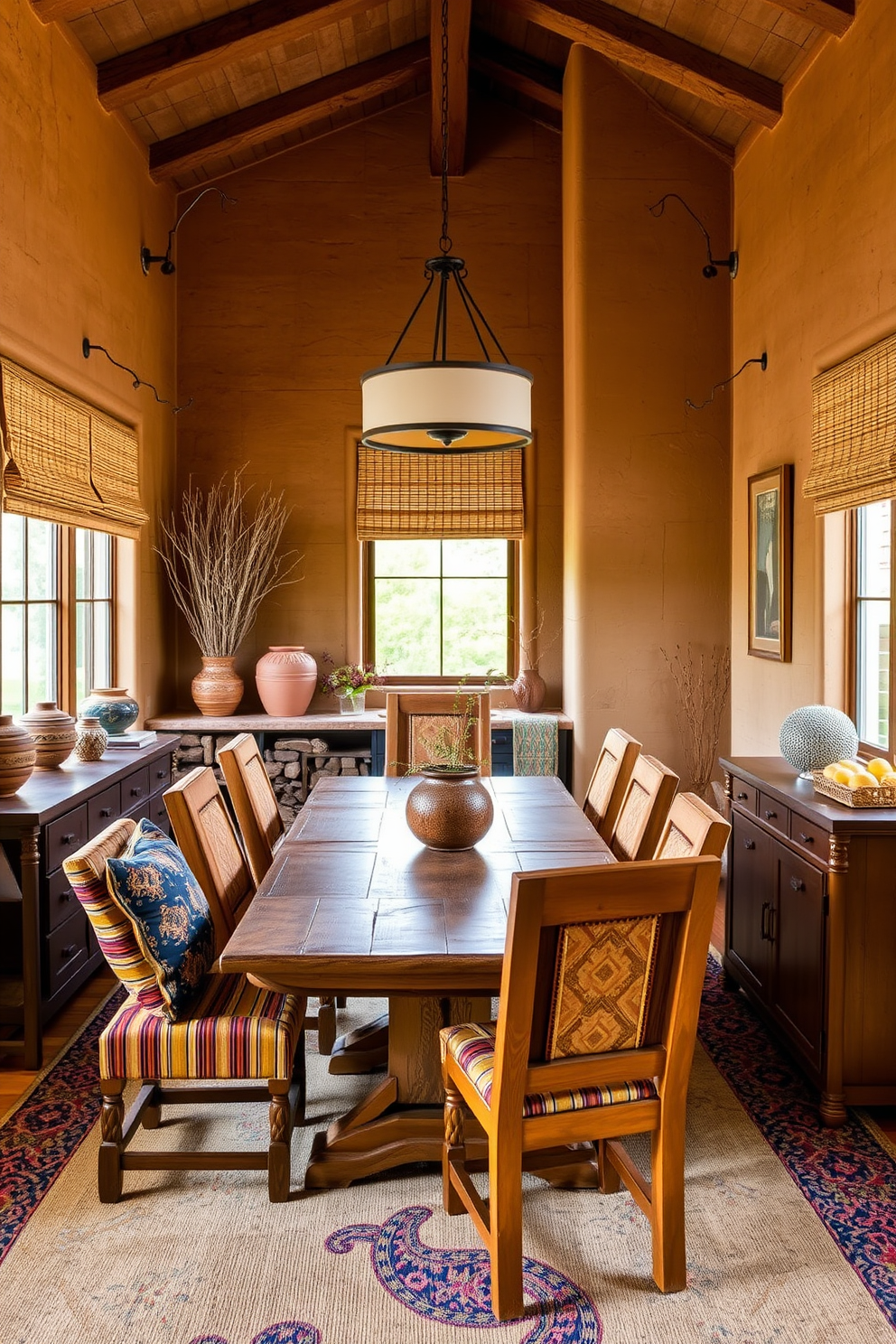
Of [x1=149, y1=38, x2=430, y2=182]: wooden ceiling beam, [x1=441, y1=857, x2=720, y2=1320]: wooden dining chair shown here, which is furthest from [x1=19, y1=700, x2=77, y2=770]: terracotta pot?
[x1=149, y1=38, x2=430, y2=182]: wooden ceiling beam

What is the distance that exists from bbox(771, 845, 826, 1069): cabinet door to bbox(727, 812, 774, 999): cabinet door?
103mm

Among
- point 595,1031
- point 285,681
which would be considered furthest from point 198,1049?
point 285,681

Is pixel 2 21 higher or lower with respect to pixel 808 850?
higher

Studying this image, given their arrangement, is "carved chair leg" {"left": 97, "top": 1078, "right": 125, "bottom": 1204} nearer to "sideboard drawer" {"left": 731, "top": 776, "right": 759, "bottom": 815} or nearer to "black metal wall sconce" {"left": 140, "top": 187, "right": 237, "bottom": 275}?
"sideboard drawer" {"left": 731, "top": 776, "right": 759, "bottom": 815}

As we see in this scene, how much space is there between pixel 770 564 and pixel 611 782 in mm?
1723

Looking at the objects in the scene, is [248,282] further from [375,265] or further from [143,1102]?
[143,1102]

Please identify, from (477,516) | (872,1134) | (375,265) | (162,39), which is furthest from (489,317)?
(872,1134)

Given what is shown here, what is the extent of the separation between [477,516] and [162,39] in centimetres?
290

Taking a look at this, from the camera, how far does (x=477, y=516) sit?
6.38 metres

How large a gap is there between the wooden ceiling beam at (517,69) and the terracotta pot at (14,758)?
4735 millimetres

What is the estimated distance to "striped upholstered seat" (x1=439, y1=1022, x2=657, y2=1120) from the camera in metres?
2.03

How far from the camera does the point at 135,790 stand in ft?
14.4

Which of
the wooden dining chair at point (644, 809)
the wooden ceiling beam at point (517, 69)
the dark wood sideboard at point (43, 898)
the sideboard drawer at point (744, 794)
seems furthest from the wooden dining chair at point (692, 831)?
the wooden ceiling beam at point (517, 69)

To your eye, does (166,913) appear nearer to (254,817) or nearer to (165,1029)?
(165,1029)
